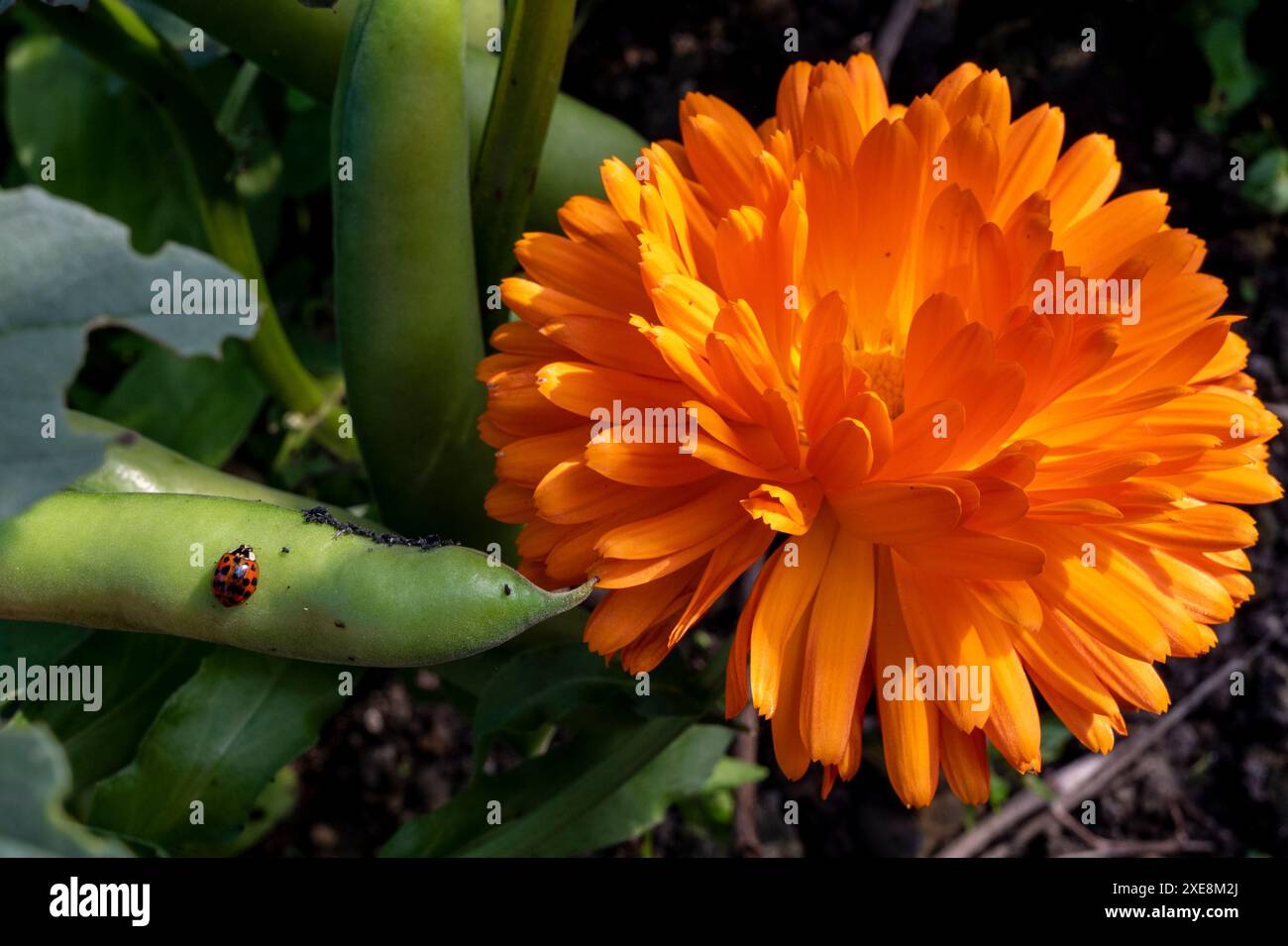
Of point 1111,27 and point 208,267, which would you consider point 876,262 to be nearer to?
point 208,267

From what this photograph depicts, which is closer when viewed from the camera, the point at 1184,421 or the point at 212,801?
the point at 1184,421

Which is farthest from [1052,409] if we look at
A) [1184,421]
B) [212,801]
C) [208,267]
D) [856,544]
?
[212,801]

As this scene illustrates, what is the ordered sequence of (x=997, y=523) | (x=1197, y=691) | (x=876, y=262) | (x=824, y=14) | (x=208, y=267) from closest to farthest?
(x=208, y=267) → (x=997, y=523) → (x=876, y=262) → (x=1197, y=691) → (x=824, y=14)

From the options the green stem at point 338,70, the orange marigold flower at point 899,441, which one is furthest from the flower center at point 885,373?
the green stem at point 338,70

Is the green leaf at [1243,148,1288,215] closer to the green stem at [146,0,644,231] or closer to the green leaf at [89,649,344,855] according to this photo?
the green stem at [146,0,644,231]

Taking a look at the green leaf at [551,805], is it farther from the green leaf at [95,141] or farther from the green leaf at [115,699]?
the green leaf at [95,141]

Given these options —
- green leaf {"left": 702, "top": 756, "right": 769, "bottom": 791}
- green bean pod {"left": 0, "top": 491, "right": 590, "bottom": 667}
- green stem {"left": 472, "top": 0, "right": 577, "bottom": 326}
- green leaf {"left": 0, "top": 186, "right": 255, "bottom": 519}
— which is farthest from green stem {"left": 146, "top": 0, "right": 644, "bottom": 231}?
green leaf {"left": 702, "top": 756, "right": 769, "bottom": 791}

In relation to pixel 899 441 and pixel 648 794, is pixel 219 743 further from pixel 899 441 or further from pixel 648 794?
pixel 899 441
